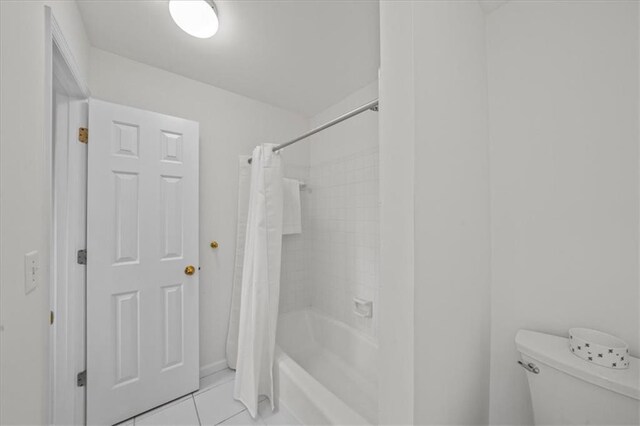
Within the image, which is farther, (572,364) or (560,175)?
(560,175)

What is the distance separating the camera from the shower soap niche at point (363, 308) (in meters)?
1.77

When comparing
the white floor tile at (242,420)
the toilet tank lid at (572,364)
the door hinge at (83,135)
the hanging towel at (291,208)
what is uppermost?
the door hinge at (83,135)

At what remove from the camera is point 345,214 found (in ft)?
6.64

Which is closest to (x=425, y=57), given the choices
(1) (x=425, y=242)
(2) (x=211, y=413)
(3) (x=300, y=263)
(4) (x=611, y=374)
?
(1) (x=425, y=242)

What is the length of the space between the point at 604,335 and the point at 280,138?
2.27m

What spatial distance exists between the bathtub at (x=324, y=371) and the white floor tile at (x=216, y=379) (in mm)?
404

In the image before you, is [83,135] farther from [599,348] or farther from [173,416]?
[599,348]

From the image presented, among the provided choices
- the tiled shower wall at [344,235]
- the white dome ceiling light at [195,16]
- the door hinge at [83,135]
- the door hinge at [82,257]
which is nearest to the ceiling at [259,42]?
the white dome ceiling light at [195,16]

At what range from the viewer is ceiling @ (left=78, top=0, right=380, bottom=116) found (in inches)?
47.1

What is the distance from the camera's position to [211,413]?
1409 millimetres

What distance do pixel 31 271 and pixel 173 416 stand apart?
4.16 ft

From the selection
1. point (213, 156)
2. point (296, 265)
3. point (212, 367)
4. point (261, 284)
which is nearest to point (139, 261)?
point (261, 284)

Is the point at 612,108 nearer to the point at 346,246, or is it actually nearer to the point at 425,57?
the point at 425,57

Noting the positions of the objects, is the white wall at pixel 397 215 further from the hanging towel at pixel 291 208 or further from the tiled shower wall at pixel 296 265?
the tiled shower wall at pixel 296 265
